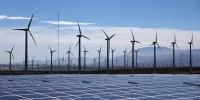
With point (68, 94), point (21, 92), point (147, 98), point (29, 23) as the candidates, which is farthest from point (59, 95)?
point (29, 23)

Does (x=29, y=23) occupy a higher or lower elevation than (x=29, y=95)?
higher

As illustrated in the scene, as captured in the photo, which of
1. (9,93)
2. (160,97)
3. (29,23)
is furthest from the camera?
(29,23)

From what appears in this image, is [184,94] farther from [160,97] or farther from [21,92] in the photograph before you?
[21,92]

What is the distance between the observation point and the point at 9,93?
34.1 m

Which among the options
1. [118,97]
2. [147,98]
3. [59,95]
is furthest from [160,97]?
[59,95]

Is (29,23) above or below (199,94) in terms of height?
above

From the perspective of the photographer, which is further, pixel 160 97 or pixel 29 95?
pixel 160 97

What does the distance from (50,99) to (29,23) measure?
201ft

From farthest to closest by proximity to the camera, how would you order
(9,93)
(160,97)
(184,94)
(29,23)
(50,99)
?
(29,23), (184,94), (160,97), (9,93), (50,99)

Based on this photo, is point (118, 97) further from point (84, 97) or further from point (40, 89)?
point (40, 89)

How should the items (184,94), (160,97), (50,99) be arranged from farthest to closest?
1. (184,94)
2. (160,97)
3. (50,99)

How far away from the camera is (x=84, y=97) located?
3419 cm

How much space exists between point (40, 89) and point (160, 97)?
44.6 ft

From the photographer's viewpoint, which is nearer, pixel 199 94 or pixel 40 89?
pixel 40 89
